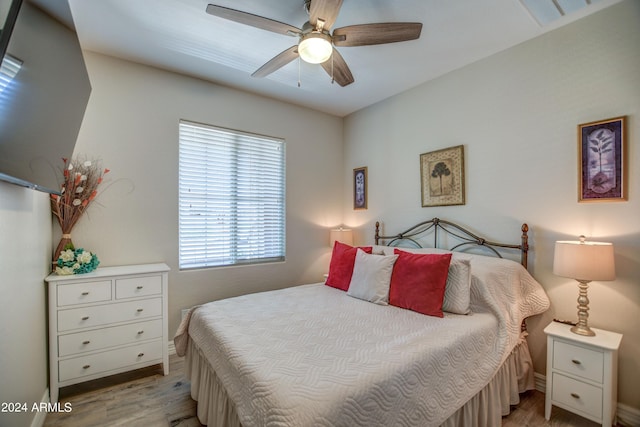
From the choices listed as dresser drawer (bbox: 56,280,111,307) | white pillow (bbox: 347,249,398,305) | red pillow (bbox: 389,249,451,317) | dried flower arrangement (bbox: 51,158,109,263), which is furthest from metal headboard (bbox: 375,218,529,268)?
dried flower arrangement (bbox: 51,158,109,263)

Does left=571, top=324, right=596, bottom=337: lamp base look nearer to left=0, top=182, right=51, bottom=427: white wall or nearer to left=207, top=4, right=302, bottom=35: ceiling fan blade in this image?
left=207, top=4, right=302, bottom=35: ceiling fan blade

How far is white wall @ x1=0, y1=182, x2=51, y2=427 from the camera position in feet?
4.44

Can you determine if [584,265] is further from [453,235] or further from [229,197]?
[229,197]

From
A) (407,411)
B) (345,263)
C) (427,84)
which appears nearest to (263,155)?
(345,263)

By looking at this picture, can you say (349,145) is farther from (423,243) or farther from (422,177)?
(423,243)

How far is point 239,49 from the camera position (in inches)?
94.7

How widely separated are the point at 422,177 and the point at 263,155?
1.86 meters

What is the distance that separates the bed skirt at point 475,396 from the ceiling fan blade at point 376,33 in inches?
85.1

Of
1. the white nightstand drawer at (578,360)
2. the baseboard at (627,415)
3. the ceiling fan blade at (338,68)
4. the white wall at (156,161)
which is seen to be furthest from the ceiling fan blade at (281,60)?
the baseboard at (627,415)

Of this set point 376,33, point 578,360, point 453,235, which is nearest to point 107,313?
point 376,33

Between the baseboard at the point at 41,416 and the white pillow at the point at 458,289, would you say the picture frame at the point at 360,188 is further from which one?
the baseboard at the point at 41,416

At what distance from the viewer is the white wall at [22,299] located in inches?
53.3

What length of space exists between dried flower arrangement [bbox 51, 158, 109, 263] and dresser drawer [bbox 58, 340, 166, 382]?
0.79 m

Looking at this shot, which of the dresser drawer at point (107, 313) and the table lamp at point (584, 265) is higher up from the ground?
the table lamp at point (584, 265)
